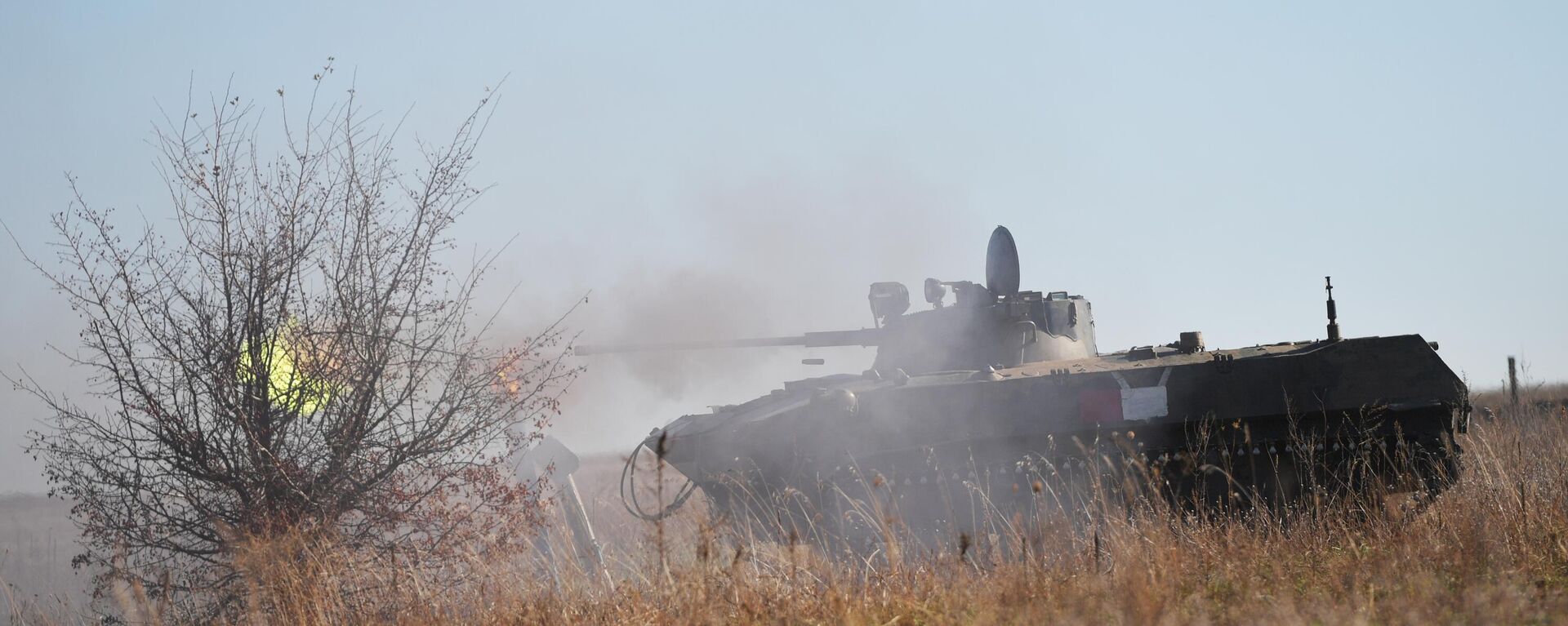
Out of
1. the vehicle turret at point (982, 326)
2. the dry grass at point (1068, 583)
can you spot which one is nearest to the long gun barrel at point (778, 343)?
the vehicle turret at point (982, 326)

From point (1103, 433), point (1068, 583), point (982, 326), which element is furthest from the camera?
point (982, 326)

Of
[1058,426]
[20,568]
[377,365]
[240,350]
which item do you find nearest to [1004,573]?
[1058,426]

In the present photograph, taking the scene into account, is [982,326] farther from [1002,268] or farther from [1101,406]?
[1101,406]

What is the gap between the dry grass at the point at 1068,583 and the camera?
4691 millimetres

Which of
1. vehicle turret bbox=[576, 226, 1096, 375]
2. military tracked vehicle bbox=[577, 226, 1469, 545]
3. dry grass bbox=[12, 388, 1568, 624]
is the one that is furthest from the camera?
vehicle turret bbox=[576, 226, 1096, 375]

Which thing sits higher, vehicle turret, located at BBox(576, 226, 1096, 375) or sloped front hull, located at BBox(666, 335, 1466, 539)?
vehicle turret, located at BBox(576, 226, 1096, 375)

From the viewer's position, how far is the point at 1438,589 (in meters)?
4.99

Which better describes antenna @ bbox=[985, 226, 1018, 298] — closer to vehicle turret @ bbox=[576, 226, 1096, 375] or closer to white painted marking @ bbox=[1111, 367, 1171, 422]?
vehicle turret @ bbox=[576, 226, 1096, 375]

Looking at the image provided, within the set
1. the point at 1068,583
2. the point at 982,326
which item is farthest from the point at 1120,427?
the point at 1068,583

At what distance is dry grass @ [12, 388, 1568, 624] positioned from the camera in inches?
185

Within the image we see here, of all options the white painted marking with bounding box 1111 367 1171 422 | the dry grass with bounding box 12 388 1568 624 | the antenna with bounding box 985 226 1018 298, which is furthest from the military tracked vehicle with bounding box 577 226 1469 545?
the antenna with bounding box 985 226 1018 298

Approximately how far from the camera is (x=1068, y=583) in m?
5.23

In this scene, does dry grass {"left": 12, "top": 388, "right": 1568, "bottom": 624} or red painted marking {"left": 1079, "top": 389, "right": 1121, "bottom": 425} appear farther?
red painted marking {"left": 1079, "top": 389, "right": 1121, "bottom": 425}

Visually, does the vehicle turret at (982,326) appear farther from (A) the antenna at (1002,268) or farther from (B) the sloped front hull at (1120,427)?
(B) the sloped front hull at (1120,427)
